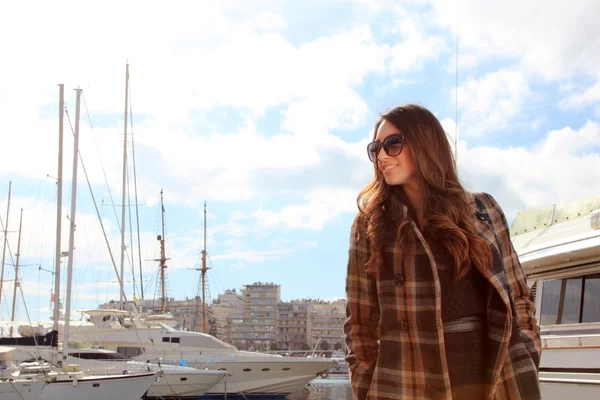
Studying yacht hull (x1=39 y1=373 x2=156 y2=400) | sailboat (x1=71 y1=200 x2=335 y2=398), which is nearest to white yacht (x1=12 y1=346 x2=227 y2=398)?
sailboat (x1=71 y1=200 x2=335 y2=398)

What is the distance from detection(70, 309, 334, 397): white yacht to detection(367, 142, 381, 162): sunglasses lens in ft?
90.5

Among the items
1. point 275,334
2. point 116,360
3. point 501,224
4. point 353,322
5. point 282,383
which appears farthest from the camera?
point 275,334

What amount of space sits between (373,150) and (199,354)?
3039 centimetres

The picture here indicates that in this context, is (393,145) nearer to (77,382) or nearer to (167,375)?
(77,382)

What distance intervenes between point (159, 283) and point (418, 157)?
4535 cm

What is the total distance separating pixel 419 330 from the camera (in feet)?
5.72

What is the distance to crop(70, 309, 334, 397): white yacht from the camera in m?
29.4

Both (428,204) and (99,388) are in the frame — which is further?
(99,388)

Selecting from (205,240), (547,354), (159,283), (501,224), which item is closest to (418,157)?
(501,224)

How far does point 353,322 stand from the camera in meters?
1.87

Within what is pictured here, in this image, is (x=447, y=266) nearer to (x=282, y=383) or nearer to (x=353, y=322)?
(x=353, y=322)

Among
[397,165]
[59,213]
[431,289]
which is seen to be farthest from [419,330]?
[59,213]

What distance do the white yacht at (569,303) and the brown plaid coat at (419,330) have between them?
120 inches

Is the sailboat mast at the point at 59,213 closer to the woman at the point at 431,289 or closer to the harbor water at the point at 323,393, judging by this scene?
the harbor water at the point at 323,393
